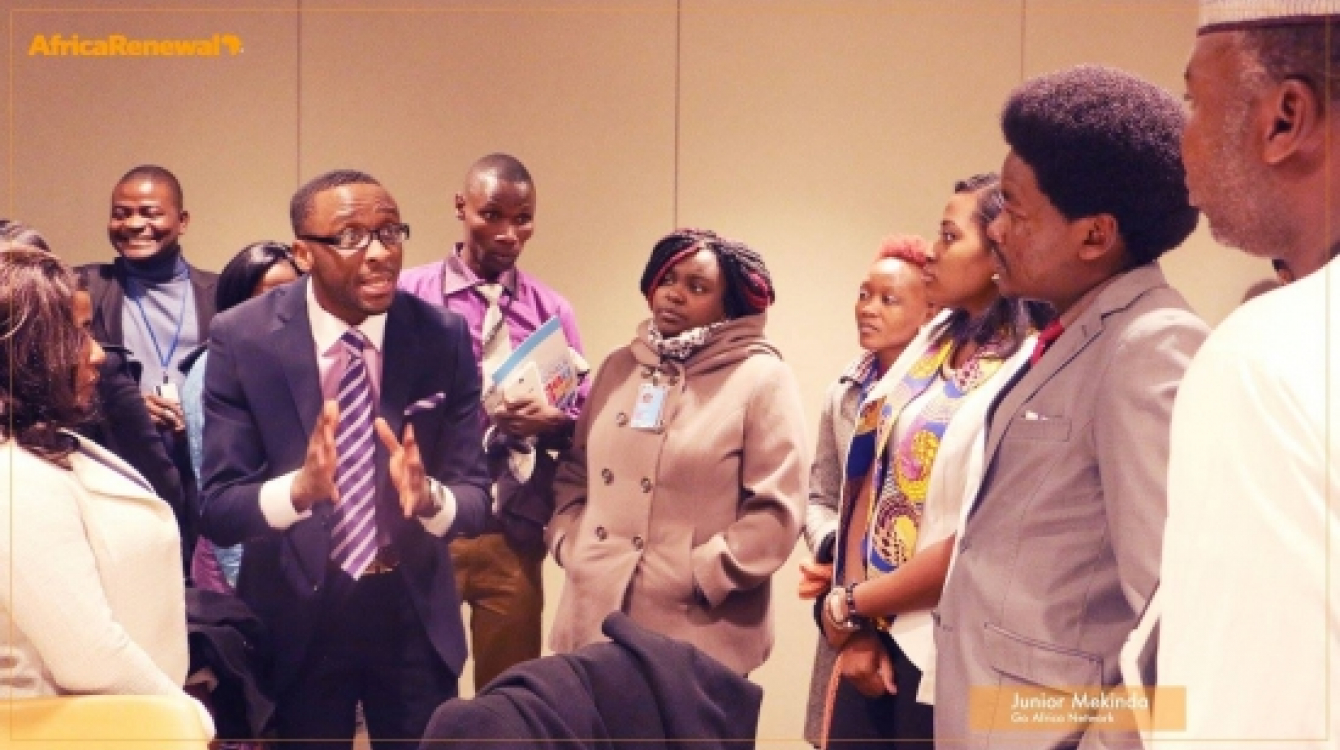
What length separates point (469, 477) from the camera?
331 cm

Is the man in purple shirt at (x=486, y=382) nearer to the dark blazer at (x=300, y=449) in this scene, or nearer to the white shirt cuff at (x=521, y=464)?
the white shirt cuff at (x=521, y=464)

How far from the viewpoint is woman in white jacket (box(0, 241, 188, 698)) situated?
213 cm

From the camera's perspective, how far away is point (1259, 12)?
3.92 feet

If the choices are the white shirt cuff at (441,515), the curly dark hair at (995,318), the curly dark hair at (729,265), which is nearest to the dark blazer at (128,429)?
the white shirt cuff at (441,515)

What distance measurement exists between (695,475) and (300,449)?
2.74 feet

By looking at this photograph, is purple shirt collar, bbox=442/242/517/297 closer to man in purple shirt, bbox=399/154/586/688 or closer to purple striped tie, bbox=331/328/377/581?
man in purple shirt, bbox=399/154/586/688

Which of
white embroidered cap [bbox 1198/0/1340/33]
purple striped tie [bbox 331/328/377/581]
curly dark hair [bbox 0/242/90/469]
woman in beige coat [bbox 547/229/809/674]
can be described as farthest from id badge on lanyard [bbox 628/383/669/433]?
white embroidered cap [bbox 1198/0/1340/33]

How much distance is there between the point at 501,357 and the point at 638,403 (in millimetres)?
422

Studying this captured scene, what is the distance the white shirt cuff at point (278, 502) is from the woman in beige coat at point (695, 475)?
0.67 metres

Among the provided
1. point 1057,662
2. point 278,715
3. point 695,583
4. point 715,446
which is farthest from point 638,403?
point 1057,662

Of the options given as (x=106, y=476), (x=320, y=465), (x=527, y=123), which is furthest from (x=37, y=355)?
(x=527, y=123)

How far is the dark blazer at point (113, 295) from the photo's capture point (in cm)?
375

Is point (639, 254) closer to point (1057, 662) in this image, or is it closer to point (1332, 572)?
point (1057, 662)

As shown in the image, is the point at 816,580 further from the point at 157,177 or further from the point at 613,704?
the point at 157,177
